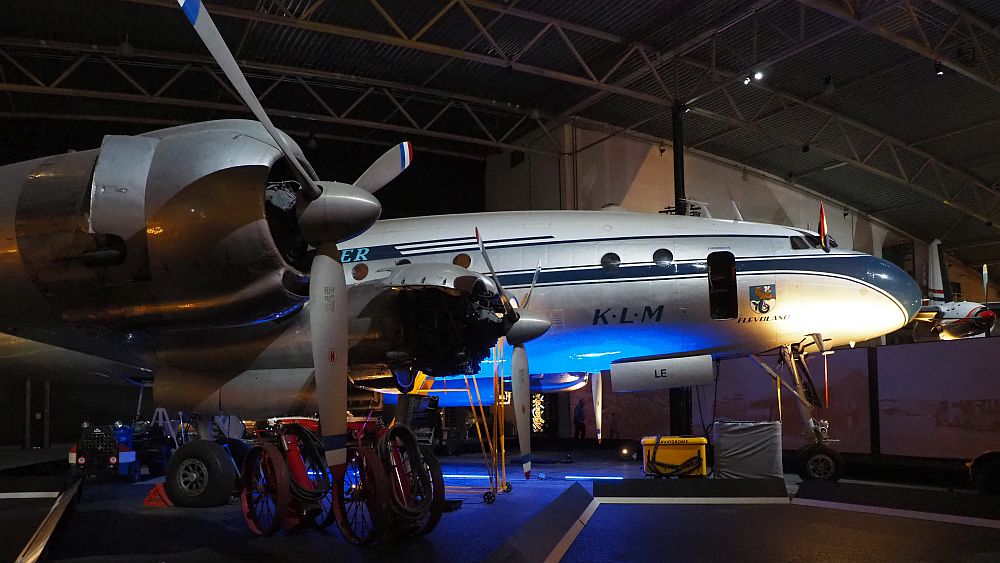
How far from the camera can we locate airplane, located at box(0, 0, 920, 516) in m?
6.65

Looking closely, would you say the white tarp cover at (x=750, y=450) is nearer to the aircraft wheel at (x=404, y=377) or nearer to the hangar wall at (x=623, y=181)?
the aircraft wheel at (x=404, y=377)

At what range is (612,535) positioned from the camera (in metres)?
7.92

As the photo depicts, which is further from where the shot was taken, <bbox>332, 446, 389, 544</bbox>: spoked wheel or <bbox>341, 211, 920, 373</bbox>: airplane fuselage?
<bbox>341, 211, 920, 373</bbox>: airplane fuselage

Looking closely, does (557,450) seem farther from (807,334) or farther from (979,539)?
(979,539)

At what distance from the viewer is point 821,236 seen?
13344 mm

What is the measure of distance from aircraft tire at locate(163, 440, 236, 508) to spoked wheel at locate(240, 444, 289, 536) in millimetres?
1435

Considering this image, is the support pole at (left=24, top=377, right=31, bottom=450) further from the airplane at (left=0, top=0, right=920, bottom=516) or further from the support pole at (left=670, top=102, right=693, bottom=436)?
the support pole at (left=670, top=102, right=693, bottom=436)

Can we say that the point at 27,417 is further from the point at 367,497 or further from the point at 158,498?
the point at 367,497

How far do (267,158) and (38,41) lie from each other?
48.3 feet

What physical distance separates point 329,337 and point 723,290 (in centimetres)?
795

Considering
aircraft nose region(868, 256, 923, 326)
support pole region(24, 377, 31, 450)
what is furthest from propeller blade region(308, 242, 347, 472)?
support pole region(24, 377, 31, 450)

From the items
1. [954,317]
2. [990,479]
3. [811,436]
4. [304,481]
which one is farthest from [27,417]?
[954,317]

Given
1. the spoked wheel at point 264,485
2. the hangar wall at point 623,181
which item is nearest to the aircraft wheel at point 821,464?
the spoked wheel at point 264,485

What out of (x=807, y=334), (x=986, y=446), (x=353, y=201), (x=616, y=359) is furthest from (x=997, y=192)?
(x=353, y=201)
